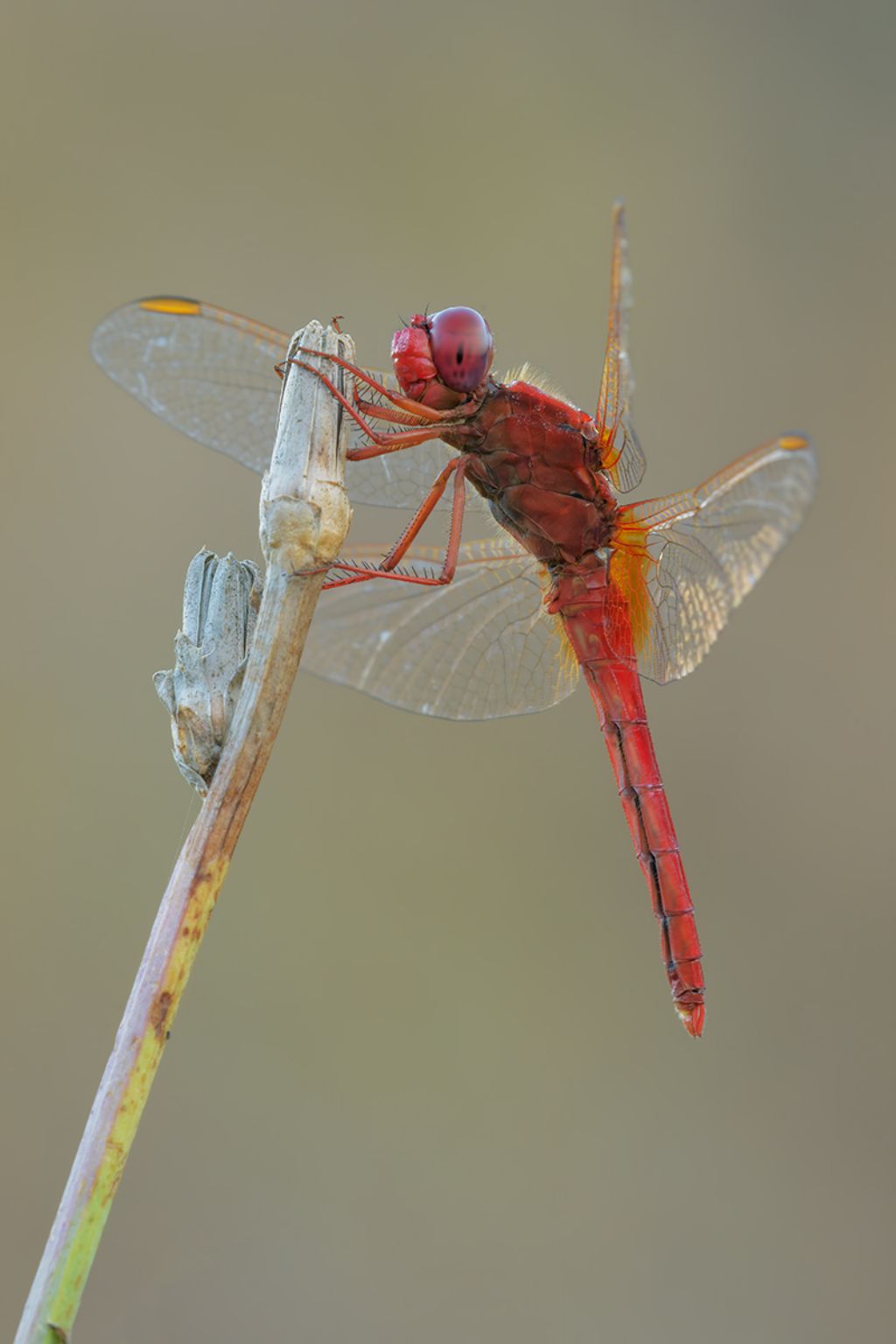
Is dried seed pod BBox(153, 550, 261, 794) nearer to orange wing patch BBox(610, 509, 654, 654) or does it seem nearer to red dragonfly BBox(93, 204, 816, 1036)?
red dragonfly BBox(93, 204, 816, 1036)

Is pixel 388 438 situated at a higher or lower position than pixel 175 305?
lower

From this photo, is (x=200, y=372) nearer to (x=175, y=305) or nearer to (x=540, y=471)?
(x=175, y=305)

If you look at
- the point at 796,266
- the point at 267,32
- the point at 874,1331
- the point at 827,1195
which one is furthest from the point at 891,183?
the point at 874,1331

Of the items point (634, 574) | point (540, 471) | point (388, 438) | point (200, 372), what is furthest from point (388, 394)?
point (634, 574)

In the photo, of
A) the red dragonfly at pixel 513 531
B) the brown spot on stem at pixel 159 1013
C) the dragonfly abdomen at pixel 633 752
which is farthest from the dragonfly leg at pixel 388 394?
the brown spot on stem at pixel 159 1013

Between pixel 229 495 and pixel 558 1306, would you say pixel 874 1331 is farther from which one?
pixel 229 495

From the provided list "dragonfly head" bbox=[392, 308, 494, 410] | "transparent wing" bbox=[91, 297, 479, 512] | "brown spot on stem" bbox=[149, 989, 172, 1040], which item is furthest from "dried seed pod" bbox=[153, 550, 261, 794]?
"transparent wing" bbox=[91, 297, 479, 512]
